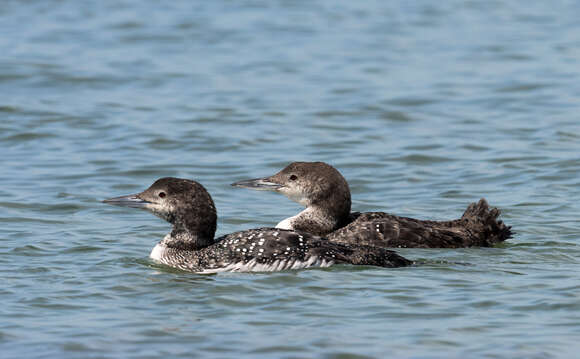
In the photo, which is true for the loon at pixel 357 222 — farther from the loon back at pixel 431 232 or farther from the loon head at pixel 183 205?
the loon head at pixel 183 205

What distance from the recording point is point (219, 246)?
7938 mm

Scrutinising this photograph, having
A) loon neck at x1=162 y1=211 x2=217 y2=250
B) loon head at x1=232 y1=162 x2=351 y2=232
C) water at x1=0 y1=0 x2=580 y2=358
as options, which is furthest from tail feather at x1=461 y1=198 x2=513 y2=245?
loon neck at x1=162 y1=211 x2=217 y2=250

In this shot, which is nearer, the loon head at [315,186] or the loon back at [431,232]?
the loon back at [431,232]

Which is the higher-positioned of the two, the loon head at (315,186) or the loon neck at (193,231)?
the loon head at (315,186)

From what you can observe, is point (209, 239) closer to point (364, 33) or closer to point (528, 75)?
point (528, 75)

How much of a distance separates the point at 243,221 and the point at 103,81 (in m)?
6.93

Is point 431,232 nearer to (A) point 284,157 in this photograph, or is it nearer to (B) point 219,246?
(B) point 219,246

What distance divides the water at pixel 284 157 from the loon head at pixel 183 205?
1.34ft

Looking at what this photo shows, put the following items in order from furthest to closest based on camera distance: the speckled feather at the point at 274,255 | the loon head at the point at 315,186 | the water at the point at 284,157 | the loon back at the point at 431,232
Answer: the loon head at the point at 315,186 < the loon back at the point at 431,232 < the speckled feather at the point at 274,255 < the water at the point at 284,157

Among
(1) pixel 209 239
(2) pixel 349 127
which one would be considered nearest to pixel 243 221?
(1) pixel 209 239

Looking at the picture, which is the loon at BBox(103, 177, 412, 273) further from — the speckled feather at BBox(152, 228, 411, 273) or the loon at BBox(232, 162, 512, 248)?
the loon at BBox(232, 162, 512, 248)

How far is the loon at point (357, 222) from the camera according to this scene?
343 inches

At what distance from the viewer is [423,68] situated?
1714cm

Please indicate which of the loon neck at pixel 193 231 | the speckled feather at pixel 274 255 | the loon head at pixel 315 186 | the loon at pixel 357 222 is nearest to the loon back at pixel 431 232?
the loon at pixel 357 222
